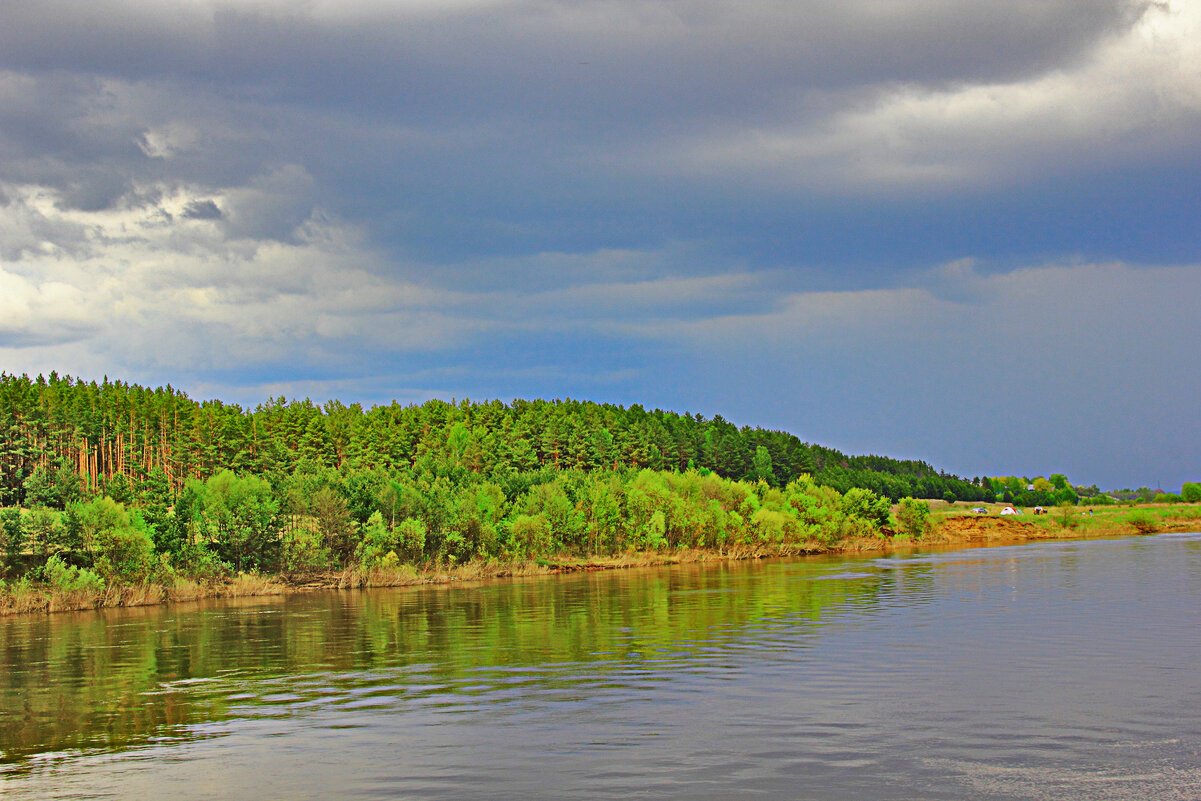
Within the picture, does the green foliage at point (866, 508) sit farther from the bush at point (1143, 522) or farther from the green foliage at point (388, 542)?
the green foliage at point (388, 542)

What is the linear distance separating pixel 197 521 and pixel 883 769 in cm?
6833

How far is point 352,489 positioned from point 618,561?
29.3m

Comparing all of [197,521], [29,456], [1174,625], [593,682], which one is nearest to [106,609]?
[197,521]

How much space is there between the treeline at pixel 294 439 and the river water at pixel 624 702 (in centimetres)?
8967

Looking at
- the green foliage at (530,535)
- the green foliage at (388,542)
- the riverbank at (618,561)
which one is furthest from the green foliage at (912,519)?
the green foliage at (388,542)

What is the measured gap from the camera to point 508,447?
165500mm

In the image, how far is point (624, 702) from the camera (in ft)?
90.3

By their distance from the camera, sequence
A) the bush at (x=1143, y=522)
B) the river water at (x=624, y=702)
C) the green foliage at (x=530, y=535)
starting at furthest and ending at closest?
the bush at (x=1143, y=522) → the green foliage at (x=530, y=535) → the river water at (x=624, y=702)

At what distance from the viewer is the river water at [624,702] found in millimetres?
19344

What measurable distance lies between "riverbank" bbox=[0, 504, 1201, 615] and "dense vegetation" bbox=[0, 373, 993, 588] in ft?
5.21

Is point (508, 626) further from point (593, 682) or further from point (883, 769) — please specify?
point (883, 769)

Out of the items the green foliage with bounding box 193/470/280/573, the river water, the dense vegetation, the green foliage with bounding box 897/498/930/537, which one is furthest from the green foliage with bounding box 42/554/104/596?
the green foliage with bounding box 897/498/930/537

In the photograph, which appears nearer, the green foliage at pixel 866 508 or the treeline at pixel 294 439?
the green foliage at pixel 866 508

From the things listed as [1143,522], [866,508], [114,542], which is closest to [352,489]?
[114,542]
